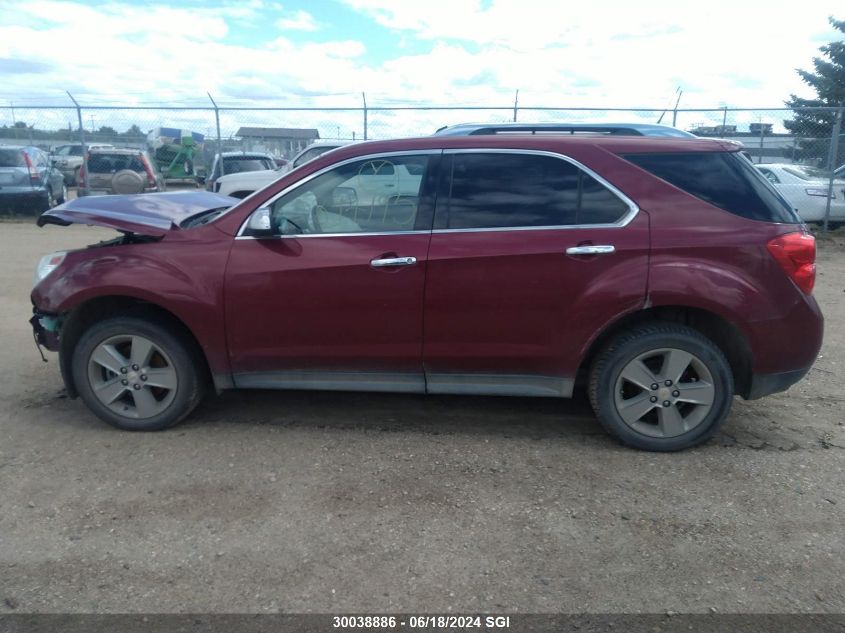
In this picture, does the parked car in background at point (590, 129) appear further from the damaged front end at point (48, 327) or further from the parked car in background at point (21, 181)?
the parked car in background at point (21, 181)

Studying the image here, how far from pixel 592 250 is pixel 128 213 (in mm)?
2760

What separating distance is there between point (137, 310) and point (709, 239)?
3.36 m

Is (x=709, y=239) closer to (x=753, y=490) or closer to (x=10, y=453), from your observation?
(x=753, y=490)

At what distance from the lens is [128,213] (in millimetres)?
4484

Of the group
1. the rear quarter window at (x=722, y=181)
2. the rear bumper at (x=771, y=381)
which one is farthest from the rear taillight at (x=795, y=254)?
the rear bumper at (x=771, y=381)

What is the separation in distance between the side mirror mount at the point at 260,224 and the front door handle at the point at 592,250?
1689mm

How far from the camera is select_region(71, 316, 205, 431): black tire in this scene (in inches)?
173

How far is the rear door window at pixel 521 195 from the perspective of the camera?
4117 mm

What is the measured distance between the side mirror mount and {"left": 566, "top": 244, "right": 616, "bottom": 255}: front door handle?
1.69m

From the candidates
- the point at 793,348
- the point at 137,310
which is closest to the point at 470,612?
the point at 793,348

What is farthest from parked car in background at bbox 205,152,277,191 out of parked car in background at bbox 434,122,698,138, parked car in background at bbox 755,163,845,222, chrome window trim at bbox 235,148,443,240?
chrome window trim at bbox 235,148,443,240

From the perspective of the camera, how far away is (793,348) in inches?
160

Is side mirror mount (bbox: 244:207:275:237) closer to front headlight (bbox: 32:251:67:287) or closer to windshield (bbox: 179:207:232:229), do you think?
windshield (bbox: 179:207:232:229)

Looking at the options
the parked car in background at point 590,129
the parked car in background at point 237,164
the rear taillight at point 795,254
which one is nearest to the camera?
the rear taillight at point 795,254
